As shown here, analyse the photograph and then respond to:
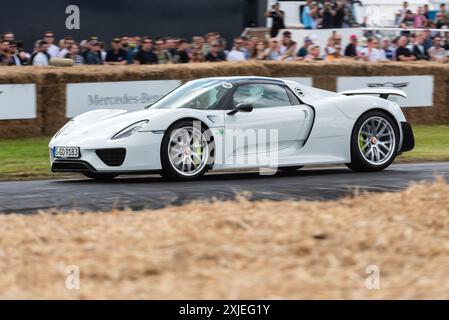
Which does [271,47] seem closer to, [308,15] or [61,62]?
[308,15]

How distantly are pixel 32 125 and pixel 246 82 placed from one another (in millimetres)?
5925

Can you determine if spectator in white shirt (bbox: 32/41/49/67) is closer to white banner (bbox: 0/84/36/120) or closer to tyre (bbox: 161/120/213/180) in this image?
white banner (bbox: 0/84/36/120)

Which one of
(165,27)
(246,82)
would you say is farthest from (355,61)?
(246,82)

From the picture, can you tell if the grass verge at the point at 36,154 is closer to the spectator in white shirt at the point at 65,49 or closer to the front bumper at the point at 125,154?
the front bumper at the point at 125,154

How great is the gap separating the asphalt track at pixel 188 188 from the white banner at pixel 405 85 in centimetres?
732

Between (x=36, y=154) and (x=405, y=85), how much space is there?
8815mm

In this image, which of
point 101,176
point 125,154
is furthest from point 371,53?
point 125,154

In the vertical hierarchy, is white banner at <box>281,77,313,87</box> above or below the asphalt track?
above

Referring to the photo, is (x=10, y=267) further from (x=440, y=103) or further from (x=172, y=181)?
(x=440, y=103)

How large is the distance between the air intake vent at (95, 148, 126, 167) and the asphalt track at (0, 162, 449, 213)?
0.85 feet

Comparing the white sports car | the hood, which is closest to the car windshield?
the white sports car

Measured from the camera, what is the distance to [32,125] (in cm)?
1689

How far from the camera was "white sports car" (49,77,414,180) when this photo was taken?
1137 cm

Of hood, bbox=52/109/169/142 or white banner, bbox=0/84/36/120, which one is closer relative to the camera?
hood, bbox=52/109/169/142
